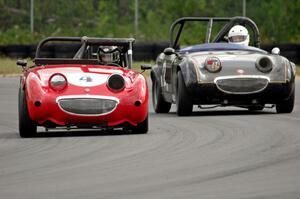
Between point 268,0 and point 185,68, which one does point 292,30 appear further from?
point 185,68

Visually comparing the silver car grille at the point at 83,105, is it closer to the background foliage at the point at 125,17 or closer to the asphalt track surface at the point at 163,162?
the asphalt track surface at the point at 163,162

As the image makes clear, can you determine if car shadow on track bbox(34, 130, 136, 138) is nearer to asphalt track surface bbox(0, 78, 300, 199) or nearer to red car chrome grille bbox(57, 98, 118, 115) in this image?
asphalt track surface bbox(0, 78, 300, 199)

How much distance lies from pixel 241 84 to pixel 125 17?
4073 cm

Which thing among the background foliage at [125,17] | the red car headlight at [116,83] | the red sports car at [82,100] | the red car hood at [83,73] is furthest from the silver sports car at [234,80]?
the background foliage at [125,17]

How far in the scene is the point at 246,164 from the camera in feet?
31.6

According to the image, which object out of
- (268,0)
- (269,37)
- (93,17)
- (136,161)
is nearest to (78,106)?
(136,161)

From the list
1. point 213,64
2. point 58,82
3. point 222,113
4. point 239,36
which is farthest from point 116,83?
point 239,36

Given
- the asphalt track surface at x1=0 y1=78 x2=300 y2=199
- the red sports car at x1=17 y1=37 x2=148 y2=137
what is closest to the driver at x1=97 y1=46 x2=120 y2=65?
the asphalt track surface at x1=0 y1=78 x2=300 y2=199

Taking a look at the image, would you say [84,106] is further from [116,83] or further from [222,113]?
[222,113]

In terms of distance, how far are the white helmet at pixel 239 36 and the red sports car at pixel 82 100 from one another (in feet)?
17.1

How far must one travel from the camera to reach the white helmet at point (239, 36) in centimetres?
1847

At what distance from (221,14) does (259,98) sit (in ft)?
120

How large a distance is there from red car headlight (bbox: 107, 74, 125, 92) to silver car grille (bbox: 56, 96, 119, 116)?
0.20 meters

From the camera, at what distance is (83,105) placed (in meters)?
12.9
